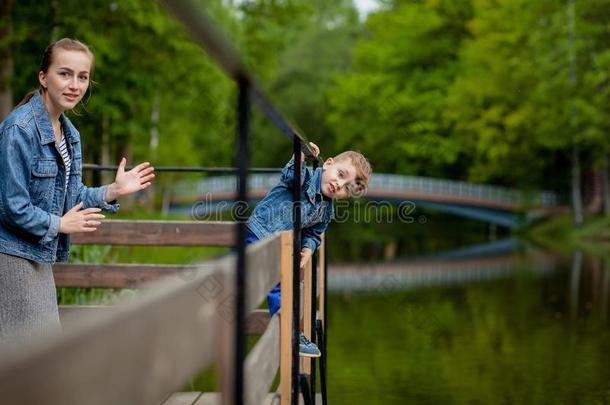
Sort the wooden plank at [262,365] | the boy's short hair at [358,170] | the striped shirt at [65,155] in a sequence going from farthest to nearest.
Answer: the boy's short hair at [358,170]
the striped shirt at [65,155]
the wooden plank at [262,365]

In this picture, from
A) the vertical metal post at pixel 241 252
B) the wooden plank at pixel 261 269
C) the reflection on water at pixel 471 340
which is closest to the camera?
the vertical metal post at pixel 241 252

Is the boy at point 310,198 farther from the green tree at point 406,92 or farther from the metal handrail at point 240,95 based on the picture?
the green tree at point 406,92

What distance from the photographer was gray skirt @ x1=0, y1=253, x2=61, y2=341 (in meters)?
3.10

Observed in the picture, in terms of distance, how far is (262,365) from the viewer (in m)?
2.98

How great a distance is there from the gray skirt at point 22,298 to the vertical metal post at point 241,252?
131 cm

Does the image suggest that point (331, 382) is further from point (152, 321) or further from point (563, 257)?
point (563, 257)

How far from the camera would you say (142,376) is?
4.62ft

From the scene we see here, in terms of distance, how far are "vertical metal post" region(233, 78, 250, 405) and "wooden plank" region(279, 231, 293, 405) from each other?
4.43 ft

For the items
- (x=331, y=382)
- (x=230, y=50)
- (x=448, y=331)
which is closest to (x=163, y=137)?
(x=448, y=331)

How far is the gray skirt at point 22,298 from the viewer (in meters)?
3.10

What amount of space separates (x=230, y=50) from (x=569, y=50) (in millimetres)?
26565

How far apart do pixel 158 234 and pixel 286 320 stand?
2748mm

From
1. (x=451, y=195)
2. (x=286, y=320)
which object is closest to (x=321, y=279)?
(x=286, y=320)

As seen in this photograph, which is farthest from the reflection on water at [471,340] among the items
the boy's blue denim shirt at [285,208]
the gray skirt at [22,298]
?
the gray skirt at [22,298]
